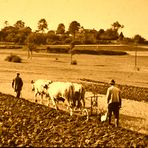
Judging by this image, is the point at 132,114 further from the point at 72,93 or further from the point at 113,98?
the point at 113,98

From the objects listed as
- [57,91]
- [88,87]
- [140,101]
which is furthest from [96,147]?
[88,87]

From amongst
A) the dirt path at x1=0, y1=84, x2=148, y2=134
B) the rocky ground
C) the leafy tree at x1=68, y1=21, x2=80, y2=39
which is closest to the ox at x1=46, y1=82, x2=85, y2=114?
the rocky ground

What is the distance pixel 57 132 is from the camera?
59.5ft

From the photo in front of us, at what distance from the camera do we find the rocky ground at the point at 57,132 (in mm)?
16438

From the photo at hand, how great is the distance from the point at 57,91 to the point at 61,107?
85.1 inches

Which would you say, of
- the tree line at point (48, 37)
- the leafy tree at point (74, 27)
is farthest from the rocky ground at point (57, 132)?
the leafy tree at point (74, 27)

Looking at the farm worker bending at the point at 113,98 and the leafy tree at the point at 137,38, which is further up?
the leafy tree at the point at 137,38

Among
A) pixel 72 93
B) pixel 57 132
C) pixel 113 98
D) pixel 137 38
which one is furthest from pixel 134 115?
pixel 137 38

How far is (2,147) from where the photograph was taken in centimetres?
1567

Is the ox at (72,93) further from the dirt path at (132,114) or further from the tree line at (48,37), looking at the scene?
the tree line at (48,37)

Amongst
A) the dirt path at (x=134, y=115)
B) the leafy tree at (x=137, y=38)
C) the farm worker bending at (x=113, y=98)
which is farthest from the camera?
the leafy tree at (x=137, y=38)


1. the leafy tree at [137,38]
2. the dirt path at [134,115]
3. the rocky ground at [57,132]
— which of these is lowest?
the dirt path at [134,115]

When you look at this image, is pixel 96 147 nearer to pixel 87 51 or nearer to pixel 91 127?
pixel 91 127

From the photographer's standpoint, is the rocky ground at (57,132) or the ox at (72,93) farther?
the ox at (72,93)
